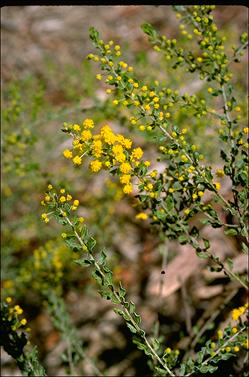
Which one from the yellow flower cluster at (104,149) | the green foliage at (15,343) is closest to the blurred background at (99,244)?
the green foliage at (15,343)

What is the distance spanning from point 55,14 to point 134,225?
4152 millimetres

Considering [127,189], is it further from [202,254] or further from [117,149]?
[202,254]

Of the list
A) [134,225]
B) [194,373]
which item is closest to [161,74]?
[134,225]

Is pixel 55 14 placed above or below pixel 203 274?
above

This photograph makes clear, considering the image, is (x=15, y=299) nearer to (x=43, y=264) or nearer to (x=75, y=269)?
(x=75, y=269)

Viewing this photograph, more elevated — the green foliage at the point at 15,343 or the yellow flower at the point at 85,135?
the yellow flower at the point at 85,135

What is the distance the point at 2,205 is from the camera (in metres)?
4.86

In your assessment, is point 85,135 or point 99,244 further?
point 99,244

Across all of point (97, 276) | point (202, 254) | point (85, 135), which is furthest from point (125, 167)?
point (202, 254)

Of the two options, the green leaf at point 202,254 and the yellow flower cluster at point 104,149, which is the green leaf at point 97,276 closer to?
the yellow flower cluster at point 104,149

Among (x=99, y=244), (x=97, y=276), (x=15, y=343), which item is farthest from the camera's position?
(x=99, y=244)

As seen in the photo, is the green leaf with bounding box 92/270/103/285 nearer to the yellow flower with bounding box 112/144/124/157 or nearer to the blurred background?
the yellow flower with bounding box 112/144/124/157

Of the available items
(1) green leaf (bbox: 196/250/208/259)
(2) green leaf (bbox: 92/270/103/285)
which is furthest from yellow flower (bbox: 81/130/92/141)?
(1) green leaf (bbox: 196/250/208/259)

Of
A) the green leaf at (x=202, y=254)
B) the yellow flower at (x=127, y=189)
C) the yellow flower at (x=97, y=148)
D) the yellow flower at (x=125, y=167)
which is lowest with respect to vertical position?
the green leaf at (x=202, y=254)
